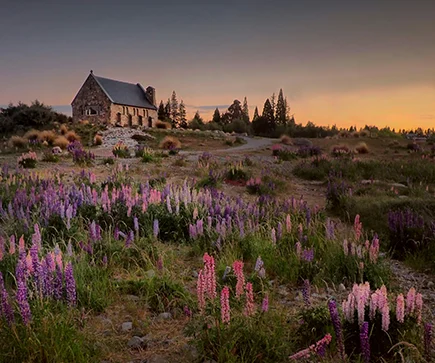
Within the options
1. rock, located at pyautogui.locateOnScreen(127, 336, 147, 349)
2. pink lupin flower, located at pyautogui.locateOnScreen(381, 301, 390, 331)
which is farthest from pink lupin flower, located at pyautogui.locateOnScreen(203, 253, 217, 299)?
pink lupin flower, located at pyautogui.locateOnScreen(381, 301, 390, 331)

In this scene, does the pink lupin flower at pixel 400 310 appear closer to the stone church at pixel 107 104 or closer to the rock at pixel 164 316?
the rock at pixel 164 316

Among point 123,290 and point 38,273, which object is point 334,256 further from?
point 38,273

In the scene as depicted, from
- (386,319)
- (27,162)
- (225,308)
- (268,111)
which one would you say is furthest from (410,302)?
(268,111)

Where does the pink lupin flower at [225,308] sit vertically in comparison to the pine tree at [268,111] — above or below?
below

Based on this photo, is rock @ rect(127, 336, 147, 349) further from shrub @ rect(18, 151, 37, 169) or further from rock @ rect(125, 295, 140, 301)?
shrub @ rect(18, 151, 37, 169)

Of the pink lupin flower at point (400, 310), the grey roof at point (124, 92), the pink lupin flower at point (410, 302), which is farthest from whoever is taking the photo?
the grey roof at point (124, 92)

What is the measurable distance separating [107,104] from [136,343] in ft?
155

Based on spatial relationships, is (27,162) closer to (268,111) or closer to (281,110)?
(268,111)

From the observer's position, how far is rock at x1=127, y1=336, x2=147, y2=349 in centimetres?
305

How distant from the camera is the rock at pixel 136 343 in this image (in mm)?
3055

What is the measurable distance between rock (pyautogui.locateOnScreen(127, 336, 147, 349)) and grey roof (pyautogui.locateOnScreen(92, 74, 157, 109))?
154ft

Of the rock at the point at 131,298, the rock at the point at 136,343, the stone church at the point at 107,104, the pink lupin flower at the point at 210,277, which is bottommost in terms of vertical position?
the rock at the point at 136,343

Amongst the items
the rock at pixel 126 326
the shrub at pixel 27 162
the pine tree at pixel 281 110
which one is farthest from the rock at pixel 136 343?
the pine tree at pixel 281 110

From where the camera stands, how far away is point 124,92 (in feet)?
171
